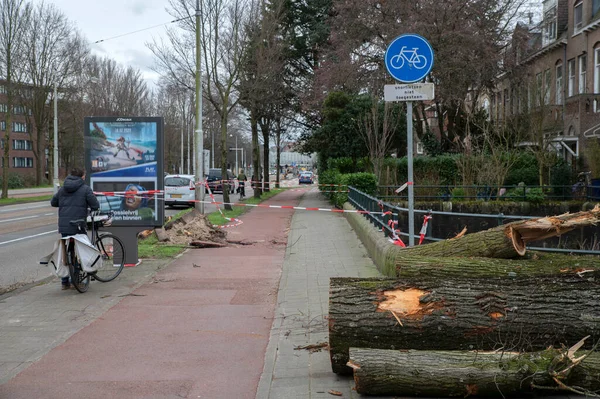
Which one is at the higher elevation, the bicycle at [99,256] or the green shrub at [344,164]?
the green shrub at [344,164]

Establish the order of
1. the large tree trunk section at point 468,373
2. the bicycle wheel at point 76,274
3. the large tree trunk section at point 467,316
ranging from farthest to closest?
1. the bicycle wheel at point 76,274
2. the large tree trunk section at point 467,316
3. the large tree trunk section at point 468,373

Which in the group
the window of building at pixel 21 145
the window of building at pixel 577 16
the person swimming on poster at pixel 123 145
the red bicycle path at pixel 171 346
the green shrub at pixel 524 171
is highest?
the window of building at pixel 577 16

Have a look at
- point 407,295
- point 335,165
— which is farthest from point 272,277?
point 335,165

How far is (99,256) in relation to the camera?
28.7ft

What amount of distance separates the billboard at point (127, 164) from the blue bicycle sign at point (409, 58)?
5.39m

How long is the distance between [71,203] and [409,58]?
4.87m

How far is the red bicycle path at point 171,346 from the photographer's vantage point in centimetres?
505

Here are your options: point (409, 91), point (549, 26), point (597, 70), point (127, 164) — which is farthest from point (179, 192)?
point (549, 26)

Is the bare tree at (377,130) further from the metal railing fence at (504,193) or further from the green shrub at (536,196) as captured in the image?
the green shrub at (536,196)

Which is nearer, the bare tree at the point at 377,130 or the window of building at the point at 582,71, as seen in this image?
the bare tree at the point at 377,130

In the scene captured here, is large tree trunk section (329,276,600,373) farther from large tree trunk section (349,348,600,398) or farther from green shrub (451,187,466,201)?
green shrub (451,187,466,201)

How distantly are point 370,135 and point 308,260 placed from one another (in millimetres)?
17326

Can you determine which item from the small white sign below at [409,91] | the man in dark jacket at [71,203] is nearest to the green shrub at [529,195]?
the small white sign below at [409,91]

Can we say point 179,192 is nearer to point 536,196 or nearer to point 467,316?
point 536,196
